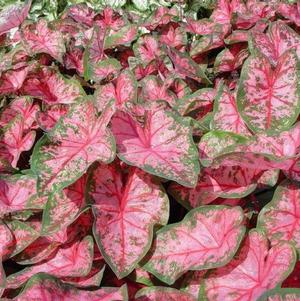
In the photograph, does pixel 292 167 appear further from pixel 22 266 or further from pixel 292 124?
pixel 22 266

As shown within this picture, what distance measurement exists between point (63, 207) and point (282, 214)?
1.43 ft

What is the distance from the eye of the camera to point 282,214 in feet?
3.53

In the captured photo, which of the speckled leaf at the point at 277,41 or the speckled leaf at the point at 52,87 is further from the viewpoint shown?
the speckled leaf at the point at 52,87

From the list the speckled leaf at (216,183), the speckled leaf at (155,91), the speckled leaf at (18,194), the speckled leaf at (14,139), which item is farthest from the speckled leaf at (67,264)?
the speckled leaf at (155,91)

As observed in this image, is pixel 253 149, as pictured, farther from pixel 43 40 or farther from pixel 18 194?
pixel 43 40

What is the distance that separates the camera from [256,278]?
1016 millimetres

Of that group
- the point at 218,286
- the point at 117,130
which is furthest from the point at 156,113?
the point at 218,286

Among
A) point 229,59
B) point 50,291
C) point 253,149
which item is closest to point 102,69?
point 229,59

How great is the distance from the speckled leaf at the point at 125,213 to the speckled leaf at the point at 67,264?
8 cm

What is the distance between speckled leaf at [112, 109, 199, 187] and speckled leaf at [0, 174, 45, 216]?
0.77ft

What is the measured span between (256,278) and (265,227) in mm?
106

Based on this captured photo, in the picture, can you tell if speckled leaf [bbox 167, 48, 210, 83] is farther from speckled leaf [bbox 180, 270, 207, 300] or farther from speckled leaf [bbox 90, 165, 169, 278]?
speckled leaf [bbox 180, 270, 207, 300]

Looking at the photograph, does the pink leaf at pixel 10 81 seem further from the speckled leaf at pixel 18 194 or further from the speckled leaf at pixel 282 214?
the speckled leaf at pixel 282 214

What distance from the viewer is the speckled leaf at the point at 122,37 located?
1944mm
